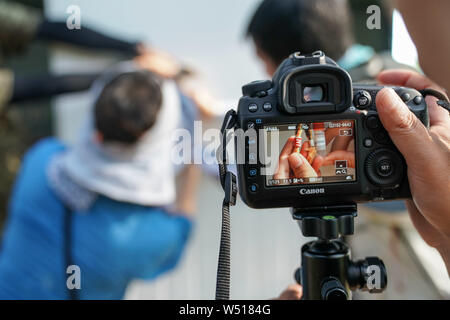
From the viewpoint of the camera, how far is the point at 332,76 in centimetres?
61

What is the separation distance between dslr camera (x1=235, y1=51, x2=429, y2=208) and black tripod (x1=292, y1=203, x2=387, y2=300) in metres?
0.02

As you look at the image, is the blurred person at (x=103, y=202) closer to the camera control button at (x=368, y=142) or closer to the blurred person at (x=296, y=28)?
the blurred person at (x=296, y=28)

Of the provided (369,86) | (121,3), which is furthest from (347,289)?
(121,3)

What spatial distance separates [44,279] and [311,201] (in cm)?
87

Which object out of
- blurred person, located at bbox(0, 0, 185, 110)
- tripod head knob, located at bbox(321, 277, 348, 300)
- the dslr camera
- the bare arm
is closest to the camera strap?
the dslr camera

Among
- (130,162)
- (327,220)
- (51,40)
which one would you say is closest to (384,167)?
(327,220)

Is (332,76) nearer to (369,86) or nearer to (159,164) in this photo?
(369,86)

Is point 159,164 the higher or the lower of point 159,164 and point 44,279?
the higher

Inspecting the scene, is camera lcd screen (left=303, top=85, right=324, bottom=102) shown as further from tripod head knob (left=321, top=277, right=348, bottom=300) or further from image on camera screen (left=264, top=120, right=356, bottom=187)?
tripod head knob (left=321, top=277, right=348, bottom=300)

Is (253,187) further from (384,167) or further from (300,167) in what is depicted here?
(384,167)

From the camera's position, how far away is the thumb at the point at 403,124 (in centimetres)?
59

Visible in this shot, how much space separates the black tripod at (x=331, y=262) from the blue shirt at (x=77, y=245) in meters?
→ 0.70

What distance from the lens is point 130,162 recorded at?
1285 mm

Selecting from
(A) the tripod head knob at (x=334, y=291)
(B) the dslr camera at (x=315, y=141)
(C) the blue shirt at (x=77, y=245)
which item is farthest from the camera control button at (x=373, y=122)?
(C) the blue shirt at (x=77, y=245)
